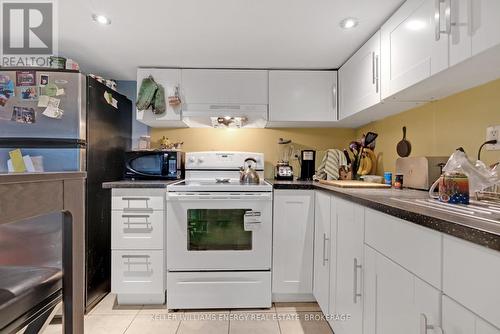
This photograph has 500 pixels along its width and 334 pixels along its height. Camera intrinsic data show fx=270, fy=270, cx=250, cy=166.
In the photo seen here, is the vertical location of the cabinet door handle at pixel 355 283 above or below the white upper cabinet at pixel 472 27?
below

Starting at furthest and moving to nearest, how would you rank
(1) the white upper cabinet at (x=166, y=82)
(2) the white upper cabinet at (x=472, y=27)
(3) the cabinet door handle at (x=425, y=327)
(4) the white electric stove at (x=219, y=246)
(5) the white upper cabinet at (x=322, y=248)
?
(1) the white upper cabinet at (x=166, y=82) → (4) the white electric stove at (x=219, y=246) → (5) the white upper cabinet at (x=322, y=248) → (2) the white upper cabinet at (x=472, y=27) → (3) the cabinet door handle at (x=425, y=327)

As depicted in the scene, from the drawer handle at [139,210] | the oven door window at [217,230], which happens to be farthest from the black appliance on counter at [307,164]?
the drawer handle at [139,210]

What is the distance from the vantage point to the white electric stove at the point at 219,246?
1964 mm

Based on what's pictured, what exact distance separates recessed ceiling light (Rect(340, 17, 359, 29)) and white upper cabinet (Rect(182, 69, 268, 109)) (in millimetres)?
834

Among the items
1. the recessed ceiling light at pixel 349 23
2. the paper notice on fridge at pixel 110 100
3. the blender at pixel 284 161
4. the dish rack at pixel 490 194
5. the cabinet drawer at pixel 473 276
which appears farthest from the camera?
the blender at pixel 284 161

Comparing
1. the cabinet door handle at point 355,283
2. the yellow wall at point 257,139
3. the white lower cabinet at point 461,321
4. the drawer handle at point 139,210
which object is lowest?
the cabinet door handle at point 355,283

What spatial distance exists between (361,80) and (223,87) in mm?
1118

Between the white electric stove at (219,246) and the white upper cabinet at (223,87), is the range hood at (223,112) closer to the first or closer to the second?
the white upper cabinet at (223,87)

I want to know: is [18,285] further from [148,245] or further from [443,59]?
[443,59]

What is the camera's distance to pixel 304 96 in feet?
7.91

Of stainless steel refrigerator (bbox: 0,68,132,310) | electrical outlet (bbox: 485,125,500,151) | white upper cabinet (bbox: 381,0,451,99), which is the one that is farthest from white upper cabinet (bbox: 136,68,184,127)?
electrical outlet (bbox: 485,125,500,151)

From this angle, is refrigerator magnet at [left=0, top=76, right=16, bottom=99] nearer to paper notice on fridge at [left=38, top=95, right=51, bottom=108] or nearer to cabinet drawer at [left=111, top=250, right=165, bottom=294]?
paper notice on fridge at [left=38, top=95, right=51, bottom=108]

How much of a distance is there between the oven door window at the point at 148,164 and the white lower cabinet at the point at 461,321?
2183 mm

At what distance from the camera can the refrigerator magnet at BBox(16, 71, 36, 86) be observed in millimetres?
1833
